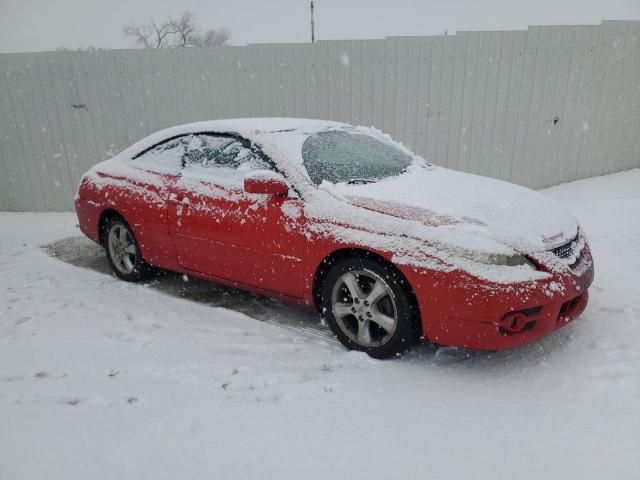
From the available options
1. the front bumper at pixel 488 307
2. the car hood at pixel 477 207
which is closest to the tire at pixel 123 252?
the car hood at pixel 477 207

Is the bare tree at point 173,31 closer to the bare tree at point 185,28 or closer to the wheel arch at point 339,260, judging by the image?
the bare tree at point 185,28

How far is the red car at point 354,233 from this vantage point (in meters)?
2.79

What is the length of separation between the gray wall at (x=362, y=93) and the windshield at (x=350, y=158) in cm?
288

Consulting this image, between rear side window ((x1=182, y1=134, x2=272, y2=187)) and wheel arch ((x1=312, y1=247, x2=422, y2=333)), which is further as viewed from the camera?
rear side window ((x1=182, y1=134, x2=272, y2=187))

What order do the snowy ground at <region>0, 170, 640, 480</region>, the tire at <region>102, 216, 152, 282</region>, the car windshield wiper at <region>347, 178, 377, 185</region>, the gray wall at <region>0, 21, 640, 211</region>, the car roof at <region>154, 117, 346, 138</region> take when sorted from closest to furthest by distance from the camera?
1. the snowy ground at <region>0, 170, 640, 480</region>
2. the car windshield wiper at <region>347, 178, 377, 185</region>
3. the car roof at <region>154, 117, 346, 138</region>
4. the tire at <region>102, 216, 152, 282</region>
5. the gray wall at <region>0, 21, 640, 211</region>

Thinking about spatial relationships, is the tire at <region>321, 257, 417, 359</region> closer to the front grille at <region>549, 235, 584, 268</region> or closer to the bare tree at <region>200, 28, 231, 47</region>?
the front grille at <region>549, 235, 584, 268</region>

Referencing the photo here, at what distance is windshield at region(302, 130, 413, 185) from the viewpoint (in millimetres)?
3586

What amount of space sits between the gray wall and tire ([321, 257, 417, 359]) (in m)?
4.31

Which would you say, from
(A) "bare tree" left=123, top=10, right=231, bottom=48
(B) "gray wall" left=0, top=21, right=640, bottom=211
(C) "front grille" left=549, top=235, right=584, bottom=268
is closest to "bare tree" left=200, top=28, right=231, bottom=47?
(A) "bare tree" left=123, top=10, right=231, bottom=48

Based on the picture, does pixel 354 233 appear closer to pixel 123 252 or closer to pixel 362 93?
pixel 123 252

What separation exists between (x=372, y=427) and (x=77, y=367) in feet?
6.31

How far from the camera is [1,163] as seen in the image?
23.8 ft

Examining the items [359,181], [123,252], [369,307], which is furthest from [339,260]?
[123,252]

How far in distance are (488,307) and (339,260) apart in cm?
99
